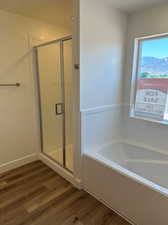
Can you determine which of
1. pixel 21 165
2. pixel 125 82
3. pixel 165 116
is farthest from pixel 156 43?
pixel 21 165

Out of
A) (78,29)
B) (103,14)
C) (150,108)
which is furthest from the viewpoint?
(150,108)

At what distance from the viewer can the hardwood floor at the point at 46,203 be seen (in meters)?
1.66

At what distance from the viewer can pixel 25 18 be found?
2.36 meters

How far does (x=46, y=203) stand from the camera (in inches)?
74.2

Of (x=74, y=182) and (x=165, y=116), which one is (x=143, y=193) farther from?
(x=165, y=116)

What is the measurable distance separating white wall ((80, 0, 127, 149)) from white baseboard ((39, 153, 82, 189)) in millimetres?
538

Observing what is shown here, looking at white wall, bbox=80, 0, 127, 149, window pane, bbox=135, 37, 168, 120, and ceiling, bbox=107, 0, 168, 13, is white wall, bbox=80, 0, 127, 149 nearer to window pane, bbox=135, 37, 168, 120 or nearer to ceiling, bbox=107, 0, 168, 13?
ceiling, bbox=107, 0, 168, 13

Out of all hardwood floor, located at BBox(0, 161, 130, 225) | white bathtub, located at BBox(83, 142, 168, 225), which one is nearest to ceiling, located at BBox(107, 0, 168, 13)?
white bathtub, located at BBox(83, 142, 168, 225)

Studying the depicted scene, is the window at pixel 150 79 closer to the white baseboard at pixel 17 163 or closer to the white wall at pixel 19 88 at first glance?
the white wall at pixel 19 88

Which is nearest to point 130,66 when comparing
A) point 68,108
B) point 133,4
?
point 133,4

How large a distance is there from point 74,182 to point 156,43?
7.42 ft

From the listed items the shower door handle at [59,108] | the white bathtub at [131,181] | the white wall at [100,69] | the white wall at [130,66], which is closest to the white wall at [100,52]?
the white wall at [100,69]

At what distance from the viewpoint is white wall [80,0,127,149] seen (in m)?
1.84

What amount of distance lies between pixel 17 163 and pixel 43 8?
7.82 ft
